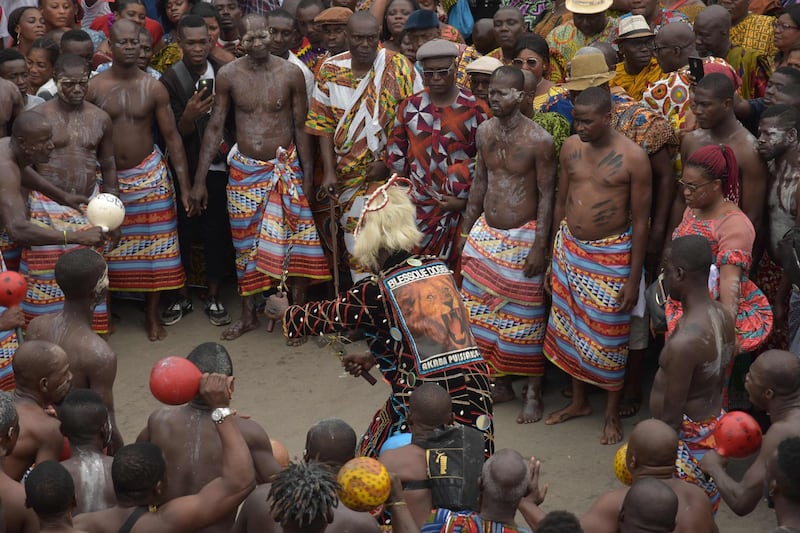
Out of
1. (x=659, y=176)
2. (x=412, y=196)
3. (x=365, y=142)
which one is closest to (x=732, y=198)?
(x=659, y=176)

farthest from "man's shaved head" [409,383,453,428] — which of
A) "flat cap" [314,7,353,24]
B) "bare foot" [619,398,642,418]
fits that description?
"flat cap" [314,7,353,24]

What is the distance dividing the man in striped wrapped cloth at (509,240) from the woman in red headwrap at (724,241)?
127 centimetres

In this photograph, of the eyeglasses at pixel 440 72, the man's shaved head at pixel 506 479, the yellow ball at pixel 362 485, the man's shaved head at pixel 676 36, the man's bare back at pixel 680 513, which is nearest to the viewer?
the yellow ball at pixel 362 485

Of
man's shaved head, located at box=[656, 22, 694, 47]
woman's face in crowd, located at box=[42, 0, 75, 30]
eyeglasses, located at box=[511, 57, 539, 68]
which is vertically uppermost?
man's shaved head, located at box=[656, 22, 694, 47]

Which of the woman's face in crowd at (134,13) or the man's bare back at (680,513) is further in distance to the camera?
the woman's face in crowd at (134,13)

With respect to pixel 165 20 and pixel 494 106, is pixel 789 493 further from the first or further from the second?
pixel 165 20

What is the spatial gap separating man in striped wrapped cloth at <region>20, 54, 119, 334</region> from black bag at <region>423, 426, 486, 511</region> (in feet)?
13.7

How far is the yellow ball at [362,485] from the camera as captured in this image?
409 centimetres

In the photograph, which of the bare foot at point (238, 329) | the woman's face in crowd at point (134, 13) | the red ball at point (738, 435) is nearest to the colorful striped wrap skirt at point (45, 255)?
the bare foot at point (238, 329)

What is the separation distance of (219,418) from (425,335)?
4.08 feet

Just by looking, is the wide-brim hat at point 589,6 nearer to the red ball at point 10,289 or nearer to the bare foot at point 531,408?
the bare foot at point 531,408

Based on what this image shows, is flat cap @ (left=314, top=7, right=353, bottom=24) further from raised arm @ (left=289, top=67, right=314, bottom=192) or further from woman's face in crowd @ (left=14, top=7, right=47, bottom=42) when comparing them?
woman's face in crowd @ (left=14, top=7, right=47, bottom=42)

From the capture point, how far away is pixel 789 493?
168 inches

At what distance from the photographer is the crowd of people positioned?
16.2 ft
